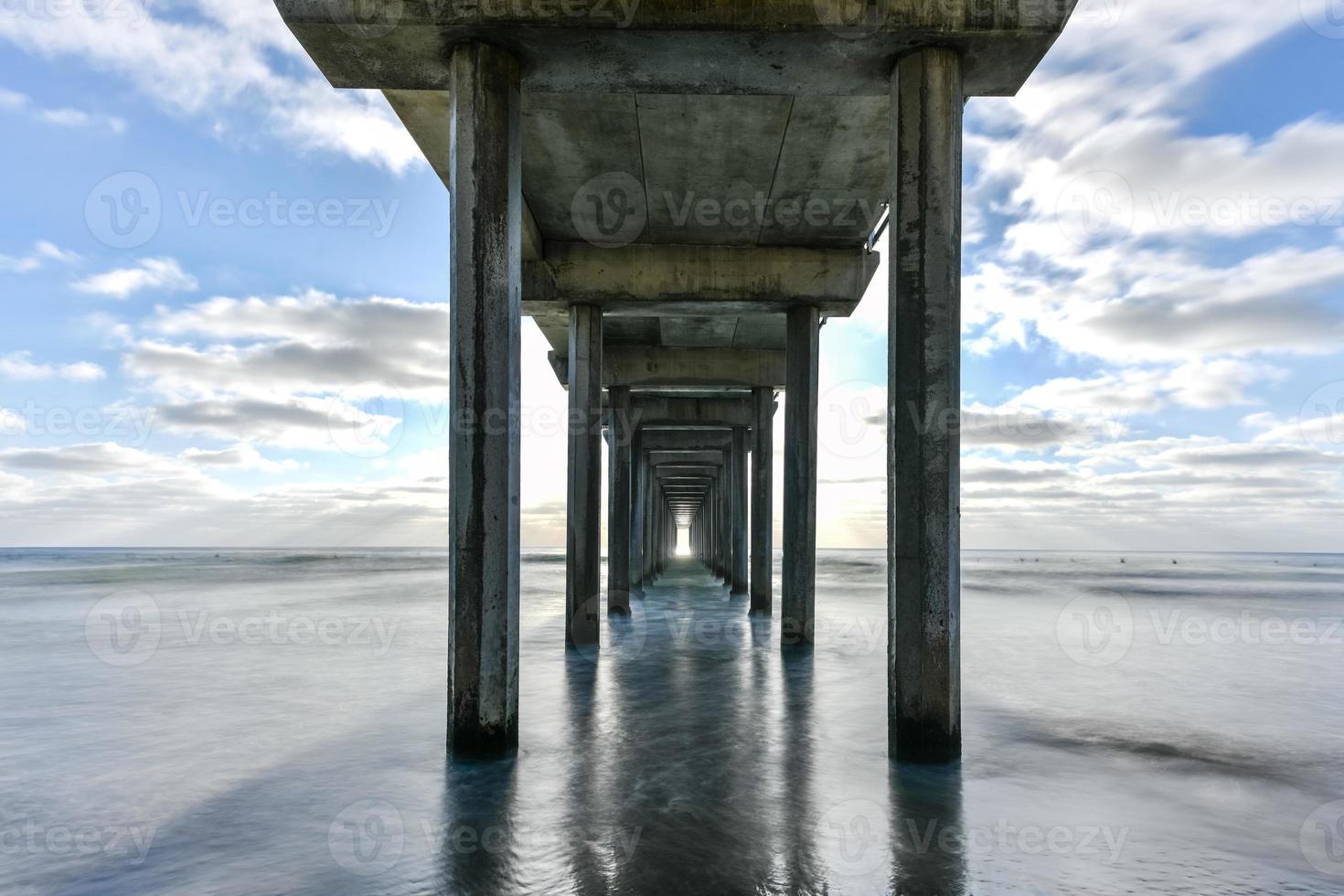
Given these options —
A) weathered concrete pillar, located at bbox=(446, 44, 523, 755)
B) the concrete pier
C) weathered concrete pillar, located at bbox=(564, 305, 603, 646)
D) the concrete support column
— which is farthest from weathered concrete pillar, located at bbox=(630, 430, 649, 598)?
weathered concrete pillar, located at bbox=(446, 44, 523, 755)

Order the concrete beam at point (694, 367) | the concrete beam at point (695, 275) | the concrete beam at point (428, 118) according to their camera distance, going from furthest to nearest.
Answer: the concrete beam at point (694, 367)
the concrete beam at point (695, 275)
the concrete beam at point (428, 118)

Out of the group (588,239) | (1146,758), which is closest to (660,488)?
(588,239)

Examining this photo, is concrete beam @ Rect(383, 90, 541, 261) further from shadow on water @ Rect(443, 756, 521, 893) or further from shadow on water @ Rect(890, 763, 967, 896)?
shadow on water @ Rect(890, 763, 967, 896)

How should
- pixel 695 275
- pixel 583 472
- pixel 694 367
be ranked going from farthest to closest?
pixel 694 367
pixel 583 472
pixel 695 275

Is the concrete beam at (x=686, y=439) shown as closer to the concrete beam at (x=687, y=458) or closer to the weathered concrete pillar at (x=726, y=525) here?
the weathered concrete pillar at (x=726, y=525)

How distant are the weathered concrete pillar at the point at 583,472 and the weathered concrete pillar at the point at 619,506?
3.68 m

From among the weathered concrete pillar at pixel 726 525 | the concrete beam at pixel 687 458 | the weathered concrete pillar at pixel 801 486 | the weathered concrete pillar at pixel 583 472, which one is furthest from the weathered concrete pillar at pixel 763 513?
the concrete beam at pixel 687 458

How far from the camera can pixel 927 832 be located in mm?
5422

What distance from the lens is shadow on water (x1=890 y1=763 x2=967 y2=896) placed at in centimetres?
461

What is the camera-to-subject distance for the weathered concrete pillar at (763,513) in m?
18.5

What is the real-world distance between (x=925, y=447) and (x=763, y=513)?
12.2 meters

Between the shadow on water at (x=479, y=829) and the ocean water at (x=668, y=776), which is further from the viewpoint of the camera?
the ocean water at (x=668, y=776)

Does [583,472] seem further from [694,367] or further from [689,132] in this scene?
[694,367]

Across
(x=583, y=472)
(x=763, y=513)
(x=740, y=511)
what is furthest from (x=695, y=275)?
(x=740, y=511)
